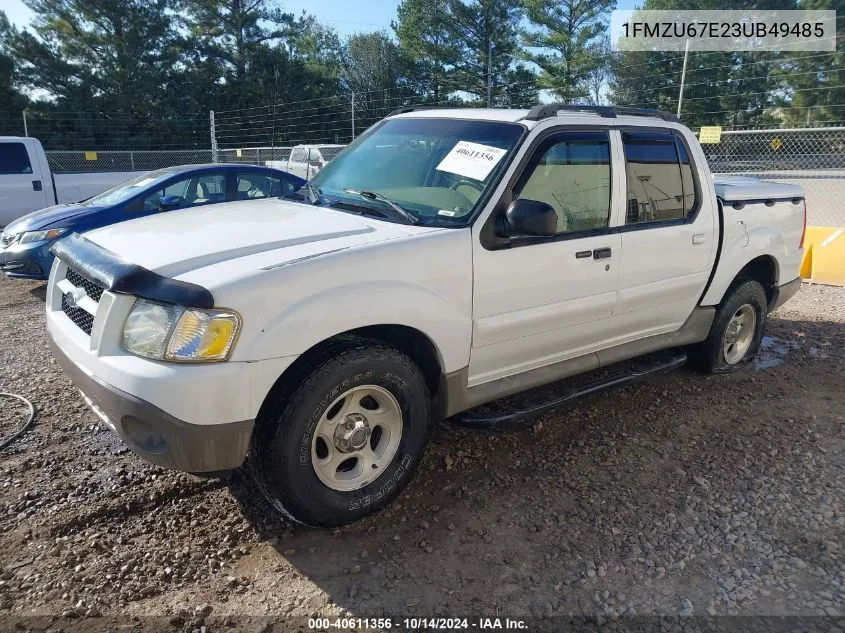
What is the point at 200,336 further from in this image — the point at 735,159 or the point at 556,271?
the point at 735,159

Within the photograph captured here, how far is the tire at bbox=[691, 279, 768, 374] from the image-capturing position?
4.87 meters

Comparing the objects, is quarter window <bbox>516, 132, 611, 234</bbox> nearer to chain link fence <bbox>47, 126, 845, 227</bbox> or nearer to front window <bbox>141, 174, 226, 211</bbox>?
front window <bbox>141, 174, 226, 211</bbox>

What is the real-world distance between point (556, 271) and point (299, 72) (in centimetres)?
3904

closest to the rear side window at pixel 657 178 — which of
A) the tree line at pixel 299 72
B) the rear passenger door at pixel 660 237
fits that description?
the rear passenger door at pixel 660 237

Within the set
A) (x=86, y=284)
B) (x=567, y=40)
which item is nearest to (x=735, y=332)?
(x=86, y=284)

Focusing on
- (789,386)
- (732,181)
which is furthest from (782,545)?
(732,181)

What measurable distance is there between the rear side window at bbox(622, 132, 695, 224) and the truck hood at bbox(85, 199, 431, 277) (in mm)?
1634

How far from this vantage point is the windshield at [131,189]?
7469mm

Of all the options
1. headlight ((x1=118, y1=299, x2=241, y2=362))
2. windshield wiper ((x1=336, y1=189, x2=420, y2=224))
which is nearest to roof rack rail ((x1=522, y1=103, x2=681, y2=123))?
windshield wiper ((x1=336, y1=189, x2=420, y2=224))

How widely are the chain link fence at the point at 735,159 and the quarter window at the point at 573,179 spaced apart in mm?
9706

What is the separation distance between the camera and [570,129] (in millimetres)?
3645

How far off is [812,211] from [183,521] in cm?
1449

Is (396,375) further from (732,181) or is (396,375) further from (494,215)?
(732,181)

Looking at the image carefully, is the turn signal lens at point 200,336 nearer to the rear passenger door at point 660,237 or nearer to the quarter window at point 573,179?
the quarter window at point 573,179
